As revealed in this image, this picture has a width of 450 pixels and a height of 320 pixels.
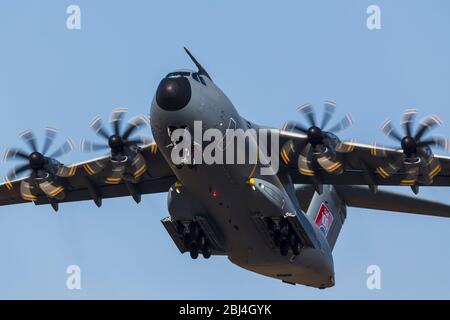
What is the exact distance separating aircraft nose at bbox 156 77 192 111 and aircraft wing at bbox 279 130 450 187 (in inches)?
151

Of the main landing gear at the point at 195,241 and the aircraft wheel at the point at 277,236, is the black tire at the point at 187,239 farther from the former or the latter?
the aircraft wheel at the point at 277,236

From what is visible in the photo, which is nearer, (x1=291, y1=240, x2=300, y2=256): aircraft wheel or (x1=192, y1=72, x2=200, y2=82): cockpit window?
(x1=192, y1=72, x2=200, y2=82): cockpit window

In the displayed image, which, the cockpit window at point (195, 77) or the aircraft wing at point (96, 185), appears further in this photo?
the aircraft wing at point (96, 185)

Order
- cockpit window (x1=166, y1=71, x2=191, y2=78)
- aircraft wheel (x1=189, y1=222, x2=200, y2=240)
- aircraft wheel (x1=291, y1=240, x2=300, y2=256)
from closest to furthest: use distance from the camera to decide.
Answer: cockpit window (x1=166, y1=71, x2=191, y2=78)
aircraft wheel (x1=189, y1=222, x2=200, y2=240)
aircraft wheel (x1=291, y1=240, x2=300, y2=256)

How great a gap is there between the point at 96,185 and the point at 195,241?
4646mm

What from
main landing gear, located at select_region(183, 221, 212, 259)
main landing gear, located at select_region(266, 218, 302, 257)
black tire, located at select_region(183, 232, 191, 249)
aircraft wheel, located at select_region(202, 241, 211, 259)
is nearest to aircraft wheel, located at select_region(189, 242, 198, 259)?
main landing gear, located at select_region(183, 221, 212, 259)

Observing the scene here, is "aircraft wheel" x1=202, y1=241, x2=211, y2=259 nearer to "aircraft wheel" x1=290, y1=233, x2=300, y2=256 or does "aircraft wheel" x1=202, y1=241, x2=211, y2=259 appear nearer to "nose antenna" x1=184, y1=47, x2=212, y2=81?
"aircraft wheel" x1=290, y1=233, x2=300, y2=256

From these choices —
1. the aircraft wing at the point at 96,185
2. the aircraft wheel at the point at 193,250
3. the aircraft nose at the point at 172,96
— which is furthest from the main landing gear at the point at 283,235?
the aircraft nose at the point at 172,96

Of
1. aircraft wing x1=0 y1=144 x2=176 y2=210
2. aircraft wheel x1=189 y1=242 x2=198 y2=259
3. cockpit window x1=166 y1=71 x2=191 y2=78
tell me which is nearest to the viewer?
cockpit window x1=166 y1=71 x2=191 y2=78

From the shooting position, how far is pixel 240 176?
961 inches

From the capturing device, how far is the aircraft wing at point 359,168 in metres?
25.7

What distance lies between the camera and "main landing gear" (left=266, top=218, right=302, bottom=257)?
25469 mm

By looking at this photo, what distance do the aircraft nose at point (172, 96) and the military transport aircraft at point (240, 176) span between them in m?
0.03
